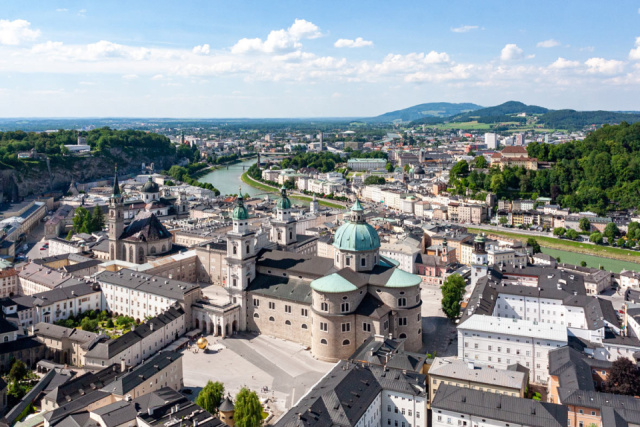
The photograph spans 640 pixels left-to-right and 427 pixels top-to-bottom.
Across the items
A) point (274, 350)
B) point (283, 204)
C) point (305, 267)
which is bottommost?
point (274, 350)

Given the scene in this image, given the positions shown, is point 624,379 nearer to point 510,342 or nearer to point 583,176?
point 510,342

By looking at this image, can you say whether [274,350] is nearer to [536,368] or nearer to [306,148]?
[536,368]

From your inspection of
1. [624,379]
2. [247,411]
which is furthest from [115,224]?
[624,379]

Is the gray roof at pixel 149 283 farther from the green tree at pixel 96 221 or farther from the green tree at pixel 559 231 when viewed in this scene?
the green tree at pixel 559 231

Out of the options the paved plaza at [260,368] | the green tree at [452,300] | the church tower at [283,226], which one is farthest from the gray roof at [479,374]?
the church tower at [283,226]

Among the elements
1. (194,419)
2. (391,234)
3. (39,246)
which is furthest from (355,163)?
(194,419)
